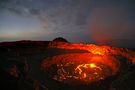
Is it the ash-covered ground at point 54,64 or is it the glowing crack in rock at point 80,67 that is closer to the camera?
the ash-covered ground at point 54,64

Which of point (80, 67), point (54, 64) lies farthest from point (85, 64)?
point (54, 64)

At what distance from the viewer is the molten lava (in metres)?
6.68

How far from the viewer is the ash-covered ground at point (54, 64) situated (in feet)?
18.3

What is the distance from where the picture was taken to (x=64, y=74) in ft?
22.6

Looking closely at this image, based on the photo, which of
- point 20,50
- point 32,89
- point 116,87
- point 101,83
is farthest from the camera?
point 20,50

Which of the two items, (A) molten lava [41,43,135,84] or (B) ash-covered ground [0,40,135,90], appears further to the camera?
(A) molten lava [41,43,135,84]

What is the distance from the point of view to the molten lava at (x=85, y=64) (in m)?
6.68

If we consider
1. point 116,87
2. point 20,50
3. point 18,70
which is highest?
point 20,50

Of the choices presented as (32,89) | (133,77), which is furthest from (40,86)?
(133,77)

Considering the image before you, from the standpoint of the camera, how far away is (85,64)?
745cm

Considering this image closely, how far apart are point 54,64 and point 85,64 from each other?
1.05 m

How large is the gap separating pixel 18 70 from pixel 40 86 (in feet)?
2.89

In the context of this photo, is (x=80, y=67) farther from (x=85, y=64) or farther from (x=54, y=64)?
(x=54, y=64)

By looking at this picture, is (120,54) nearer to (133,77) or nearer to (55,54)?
(133,77)
